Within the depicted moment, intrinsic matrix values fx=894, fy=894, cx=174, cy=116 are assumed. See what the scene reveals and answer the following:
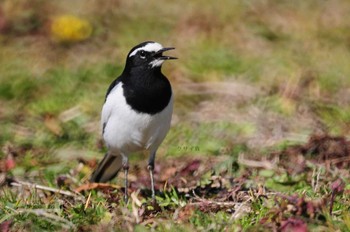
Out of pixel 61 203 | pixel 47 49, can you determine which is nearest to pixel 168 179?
pixel 61 203

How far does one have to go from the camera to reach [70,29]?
10953mm

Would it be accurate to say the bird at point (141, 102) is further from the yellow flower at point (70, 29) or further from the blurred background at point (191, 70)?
the yellow flower at point (70, 29)

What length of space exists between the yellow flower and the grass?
93 mm

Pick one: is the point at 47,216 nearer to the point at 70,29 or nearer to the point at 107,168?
the point at 107,168

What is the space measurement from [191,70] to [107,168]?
274 centimetres

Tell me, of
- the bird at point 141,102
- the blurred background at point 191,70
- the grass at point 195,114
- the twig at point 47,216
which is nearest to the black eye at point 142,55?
the bird at point 141,102

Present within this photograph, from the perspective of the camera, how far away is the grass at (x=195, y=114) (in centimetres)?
550

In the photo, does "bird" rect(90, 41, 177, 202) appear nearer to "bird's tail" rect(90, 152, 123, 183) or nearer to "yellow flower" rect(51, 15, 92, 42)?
"bird's tail" rect(90, 152, 123, 183)

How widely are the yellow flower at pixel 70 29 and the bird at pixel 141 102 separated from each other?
163 inches

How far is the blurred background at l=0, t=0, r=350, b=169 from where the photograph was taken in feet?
27.0

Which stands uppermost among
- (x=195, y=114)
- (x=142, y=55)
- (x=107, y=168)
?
(x=142, y=55)

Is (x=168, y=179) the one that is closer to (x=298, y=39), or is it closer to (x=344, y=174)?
(x=344, y=174)

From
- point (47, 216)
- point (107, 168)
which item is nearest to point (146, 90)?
point (107, 168)

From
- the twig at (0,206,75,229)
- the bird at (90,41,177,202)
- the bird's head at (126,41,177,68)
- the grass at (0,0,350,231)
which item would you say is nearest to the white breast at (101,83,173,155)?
the bird at (90,41,177,202)
